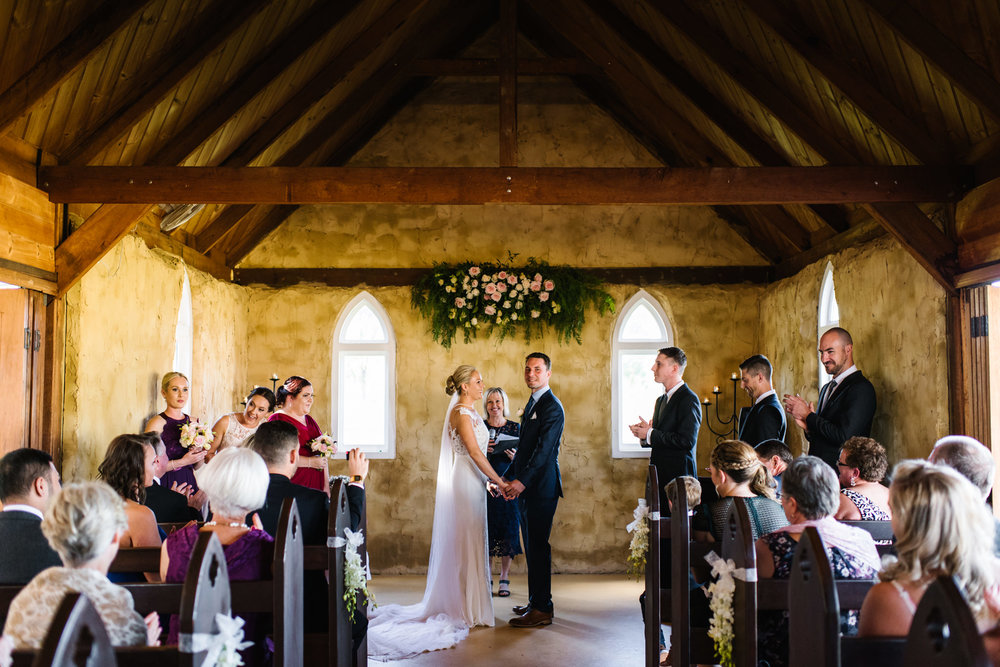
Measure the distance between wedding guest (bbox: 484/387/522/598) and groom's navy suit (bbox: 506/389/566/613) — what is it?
37.8 inches

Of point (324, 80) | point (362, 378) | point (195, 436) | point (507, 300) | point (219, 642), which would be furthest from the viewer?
point (362, 378)

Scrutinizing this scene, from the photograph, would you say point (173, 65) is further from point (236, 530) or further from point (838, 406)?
point (838, 406)

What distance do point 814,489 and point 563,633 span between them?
3256 millimetres

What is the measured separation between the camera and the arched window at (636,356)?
8.37 meters

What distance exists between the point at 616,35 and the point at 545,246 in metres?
2.52

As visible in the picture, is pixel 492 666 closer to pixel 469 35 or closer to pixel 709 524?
pixel 709 524

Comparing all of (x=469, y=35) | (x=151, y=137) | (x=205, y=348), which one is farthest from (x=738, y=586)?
(x=469, y=35)

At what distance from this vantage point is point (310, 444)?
5891 millimetres

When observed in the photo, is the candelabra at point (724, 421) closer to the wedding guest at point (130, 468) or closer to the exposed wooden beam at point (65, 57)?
the wedding guest at point (130, 468)

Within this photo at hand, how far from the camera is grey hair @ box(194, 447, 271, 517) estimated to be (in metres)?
2.80

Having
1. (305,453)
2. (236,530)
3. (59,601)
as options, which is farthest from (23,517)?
(305,453)

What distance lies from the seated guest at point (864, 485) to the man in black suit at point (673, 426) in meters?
1.70

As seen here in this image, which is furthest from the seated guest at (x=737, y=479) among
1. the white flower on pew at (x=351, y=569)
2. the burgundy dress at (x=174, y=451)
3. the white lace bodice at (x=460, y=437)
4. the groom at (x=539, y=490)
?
the burgundy dress at (x=174, y=451)

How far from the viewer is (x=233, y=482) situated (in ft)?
9.20
